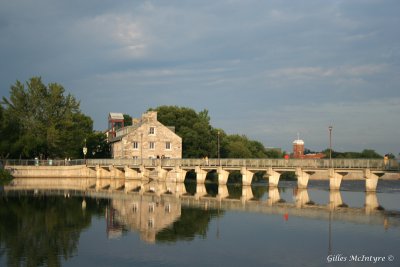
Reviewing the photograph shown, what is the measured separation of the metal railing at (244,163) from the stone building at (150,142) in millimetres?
4487

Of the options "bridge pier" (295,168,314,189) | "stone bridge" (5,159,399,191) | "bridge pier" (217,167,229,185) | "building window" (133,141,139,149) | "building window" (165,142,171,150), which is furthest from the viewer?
"building window" (165,142,171,150)

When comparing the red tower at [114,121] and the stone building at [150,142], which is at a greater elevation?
the red tower at [114,121]

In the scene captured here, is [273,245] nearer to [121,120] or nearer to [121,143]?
[121,143]

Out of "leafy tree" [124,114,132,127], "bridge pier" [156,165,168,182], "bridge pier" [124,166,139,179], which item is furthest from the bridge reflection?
"leafy tree" [124,114,132,127]

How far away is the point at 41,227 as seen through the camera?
100 ft

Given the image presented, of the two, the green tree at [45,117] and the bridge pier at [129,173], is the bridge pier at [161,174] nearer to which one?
the bridge pier at [129,173]

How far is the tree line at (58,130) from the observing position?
250 ft

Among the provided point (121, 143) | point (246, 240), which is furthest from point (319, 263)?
point (121, 143)

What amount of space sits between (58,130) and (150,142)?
598 inches

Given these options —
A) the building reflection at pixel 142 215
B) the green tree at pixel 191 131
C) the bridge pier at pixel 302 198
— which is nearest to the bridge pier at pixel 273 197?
the bridge pier at pixel 302 198

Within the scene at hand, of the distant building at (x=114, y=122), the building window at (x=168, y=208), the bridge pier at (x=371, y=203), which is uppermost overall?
the distant building at (x=114, y=122)

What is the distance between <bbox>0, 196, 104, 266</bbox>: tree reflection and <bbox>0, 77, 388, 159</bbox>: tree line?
30.5 meters

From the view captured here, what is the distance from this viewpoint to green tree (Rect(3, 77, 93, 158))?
79.6 metres

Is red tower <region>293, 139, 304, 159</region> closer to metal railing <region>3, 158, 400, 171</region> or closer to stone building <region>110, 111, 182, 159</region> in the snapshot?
stone building <region>110, 111, 182, 159</region>
